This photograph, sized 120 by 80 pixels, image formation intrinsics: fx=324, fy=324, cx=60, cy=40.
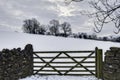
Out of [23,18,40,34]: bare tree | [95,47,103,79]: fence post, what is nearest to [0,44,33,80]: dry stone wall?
[95,47,103,79]: fence post

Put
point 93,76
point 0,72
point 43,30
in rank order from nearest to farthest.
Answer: point 0,72 → point 93,76 → point 43,30

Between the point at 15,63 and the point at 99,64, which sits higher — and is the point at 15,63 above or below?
above

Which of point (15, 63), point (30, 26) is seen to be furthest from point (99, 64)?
point (30, 26)

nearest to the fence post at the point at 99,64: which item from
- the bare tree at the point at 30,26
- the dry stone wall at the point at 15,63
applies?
the dry stone wall at the point at 15,63

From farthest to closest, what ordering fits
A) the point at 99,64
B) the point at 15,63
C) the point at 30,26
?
the point at 30,26 → the point at 99,64 → the point at 15,63

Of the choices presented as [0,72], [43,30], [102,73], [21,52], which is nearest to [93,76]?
[102,73]

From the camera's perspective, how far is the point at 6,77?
13.8 metres

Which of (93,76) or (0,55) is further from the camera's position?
(93,76)

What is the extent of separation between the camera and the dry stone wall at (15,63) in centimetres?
1363

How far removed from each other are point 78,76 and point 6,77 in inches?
166

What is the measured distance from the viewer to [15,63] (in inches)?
579

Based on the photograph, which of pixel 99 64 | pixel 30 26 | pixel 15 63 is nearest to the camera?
pixel 15 63

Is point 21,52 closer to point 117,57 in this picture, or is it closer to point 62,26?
point 117,57

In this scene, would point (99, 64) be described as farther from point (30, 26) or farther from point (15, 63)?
point (30, 26)
